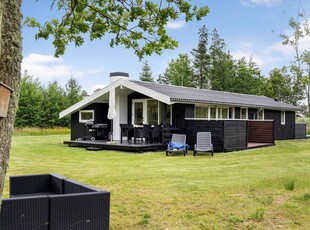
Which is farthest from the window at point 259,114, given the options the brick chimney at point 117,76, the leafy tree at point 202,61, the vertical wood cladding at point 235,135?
the leafy tree at point 202,61

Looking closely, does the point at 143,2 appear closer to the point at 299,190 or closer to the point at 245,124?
the point at 299,190

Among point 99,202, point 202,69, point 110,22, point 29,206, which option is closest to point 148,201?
point 99,202

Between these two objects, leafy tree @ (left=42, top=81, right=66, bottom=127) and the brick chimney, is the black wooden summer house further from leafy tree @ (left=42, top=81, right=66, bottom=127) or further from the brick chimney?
leafy tree @ (left=42, top=81, right=66, bottom=127)

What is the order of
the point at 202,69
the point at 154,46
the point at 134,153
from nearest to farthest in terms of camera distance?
1. the point at 154,46
2. the point at 134,153
3. the point at 202,69

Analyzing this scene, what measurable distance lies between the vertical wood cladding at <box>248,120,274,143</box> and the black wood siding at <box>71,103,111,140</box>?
7.90 metres

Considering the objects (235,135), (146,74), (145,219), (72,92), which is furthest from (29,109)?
(145,219)

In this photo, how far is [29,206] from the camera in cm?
371

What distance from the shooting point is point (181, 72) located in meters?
49.3

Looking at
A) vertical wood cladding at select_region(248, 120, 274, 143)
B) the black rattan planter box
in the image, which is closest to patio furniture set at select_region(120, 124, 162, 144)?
vertical wood cladding at select_region(248, 120, 274, 143)

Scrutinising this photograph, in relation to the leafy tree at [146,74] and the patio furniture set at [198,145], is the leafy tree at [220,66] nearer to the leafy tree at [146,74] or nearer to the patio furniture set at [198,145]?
the leafy tree at [146,74]

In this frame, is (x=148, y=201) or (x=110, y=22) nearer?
(x=148, y=201)

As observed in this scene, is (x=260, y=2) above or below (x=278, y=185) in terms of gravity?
above

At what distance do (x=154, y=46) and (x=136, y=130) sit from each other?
34.3ft

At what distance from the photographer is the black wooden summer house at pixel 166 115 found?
632 inches
